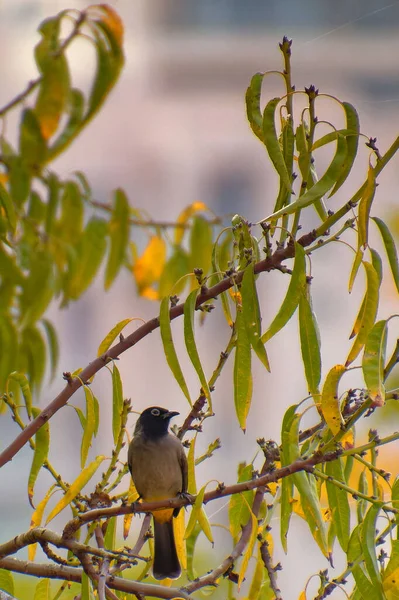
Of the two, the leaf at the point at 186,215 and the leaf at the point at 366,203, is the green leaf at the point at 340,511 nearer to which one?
the leaf at the point at 366,203

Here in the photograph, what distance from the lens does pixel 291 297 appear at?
191 centimetres

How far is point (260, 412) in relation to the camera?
10664 mm

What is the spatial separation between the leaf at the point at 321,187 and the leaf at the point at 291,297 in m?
0.09

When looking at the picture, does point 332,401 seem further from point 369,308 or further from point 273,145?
point 273,145

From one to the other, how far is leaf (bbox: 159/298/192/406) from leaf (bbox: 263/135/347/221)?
1.07ft

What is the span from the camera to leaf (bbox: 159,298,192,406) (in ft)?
6.33

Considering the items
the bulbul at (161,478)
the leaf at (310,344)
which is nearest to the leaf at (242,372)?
the leaf at (310,344)

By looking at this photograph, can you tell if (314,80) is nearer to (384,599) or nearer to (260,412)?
(260,412)

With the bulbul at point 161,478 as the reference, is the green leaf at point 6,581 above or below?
below

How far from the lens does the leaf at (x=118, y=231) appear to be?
3127 millimetres

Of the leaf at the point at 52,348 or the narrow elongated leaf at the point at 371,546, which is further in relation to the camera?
the leaf at the point at 52,348

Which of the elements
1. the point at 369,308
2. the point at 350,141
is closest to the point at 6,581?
the point at 369,308

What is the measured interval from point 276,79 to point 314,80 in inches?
17.8

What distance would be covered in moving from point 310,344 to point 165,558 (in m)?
2.08
